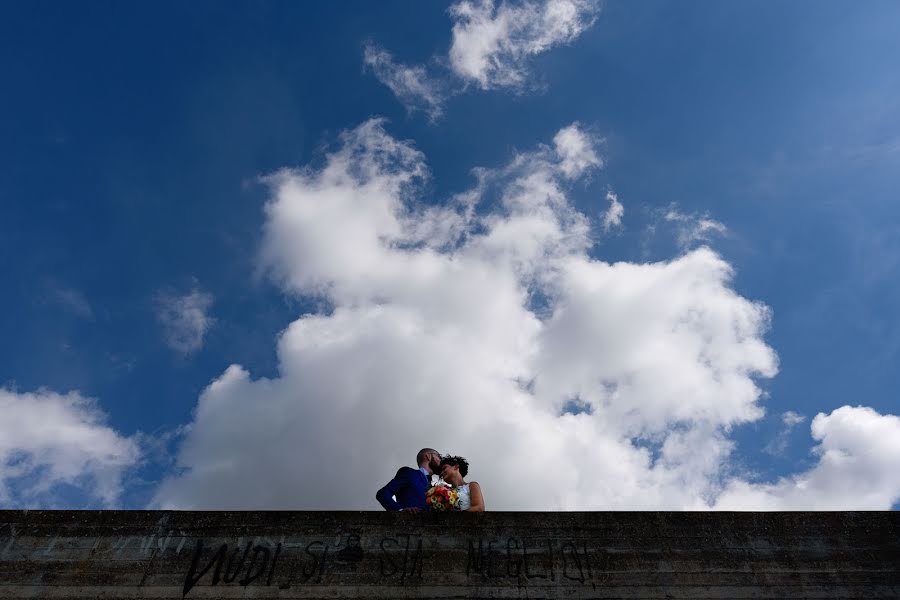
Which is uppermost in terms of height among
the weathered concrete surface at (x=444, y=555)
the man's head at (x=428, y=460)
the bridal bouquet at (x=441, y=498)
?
the man's head at (x=428, y=460)

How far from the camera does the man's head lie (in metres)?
9.39

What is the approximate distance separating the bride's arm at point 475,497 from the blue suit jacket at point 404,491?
68cm

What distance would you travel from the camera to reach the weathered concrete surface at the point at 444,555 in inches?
289

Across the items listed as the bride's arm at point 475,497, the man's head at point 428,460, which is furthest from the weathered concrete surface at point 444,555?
the man's head at point 428,460

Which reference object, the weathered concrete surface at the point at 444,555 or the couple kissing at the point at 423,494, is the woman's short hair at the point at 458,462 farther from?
the weathered concrete surface at the point at 444,555

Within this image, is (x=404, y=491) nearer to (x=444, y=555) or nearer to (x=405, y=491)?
(x=405, y=491)

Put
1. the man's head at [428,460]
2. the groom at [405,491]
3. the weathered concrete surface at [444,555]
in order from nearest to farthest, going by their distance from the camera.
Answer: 1. the weathered concrete surface at [444,555]
2. the groom at [405,491]
3. the man's head at [428,460]

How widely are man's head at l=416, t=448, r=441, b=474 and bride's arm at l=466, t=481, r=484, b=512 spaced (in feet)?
2.49

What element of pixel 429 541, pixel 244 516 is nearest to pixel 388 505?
pixel 429 541

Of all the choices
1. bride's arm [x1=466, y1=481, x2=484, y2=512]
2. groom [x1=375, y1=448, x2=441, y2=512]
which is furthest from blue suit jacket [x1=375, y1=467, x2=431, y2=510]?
bride's arm [x1=466, y1=481, x2=484, y2=512]

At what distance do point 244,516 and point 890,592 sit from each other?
8.29 metres

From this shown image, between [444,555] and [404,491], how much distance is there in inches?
54.4

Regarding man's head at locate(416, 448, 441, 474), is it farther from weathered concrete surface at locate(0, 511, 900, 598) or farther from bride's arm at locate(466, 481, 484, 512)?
weathered concrete surface at locate(0, 511, 900, 598)

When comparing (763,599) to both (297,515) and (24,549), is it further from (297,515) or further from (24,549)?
(24,549)
